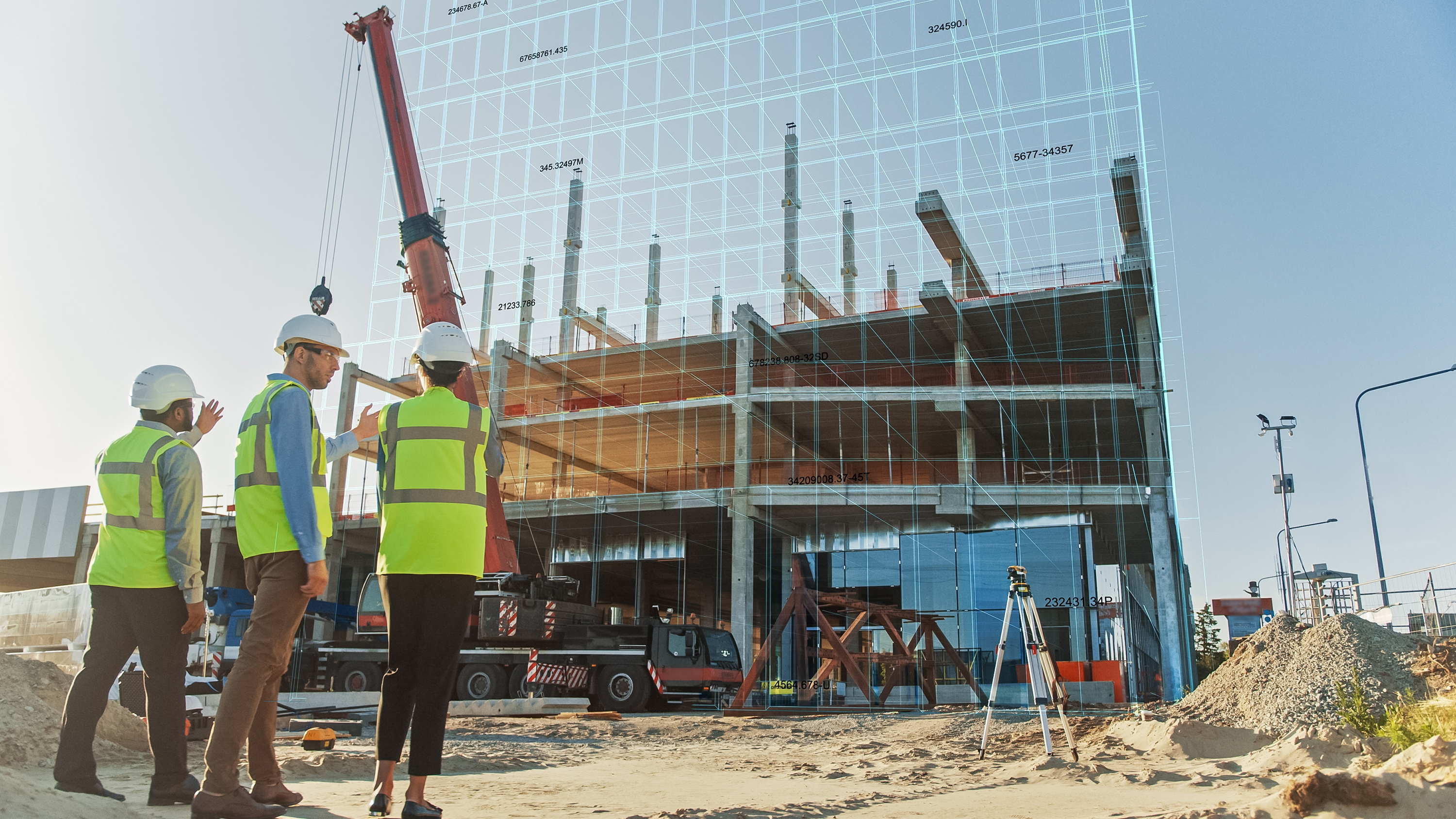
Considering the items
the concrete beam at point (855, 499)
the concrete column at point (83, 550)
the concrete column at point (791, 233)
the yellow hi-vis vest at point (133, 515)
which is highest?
the concrete column at point (791, 233)

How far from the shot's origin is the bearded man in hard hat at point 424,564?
9.55 feet

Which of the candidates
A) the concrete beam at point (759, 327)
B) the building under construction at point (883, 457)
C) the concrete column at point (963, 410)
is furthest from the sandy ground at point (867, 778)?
the concrete beam at point (759, 327)

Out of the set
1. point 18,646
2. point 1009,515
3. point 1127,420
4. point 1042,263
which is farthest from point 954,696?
point 18,646

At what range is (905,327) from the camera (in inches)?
1037

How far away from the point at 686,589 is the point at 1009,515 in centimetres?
894

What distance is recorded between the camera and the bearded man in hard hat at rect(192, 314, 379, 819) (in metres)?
2.97

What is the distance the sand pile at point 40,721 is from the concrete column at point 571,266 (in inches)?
840

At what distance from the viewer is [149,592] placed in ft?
11.1

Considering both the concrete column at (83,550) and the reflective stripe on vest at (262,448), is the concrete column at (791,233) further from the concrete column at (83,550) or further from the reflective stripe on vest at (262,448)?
the concrete column at (83,550)

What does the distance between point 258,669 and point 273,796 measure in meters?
0.49

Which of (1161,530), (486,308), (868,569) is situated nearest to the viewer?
(1161,530)

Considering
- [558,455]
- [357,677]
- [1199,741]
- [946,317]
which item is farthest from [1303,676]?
[558,455]

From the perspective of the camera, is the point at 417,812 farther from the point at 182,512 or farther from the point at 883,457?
the point at 883,457

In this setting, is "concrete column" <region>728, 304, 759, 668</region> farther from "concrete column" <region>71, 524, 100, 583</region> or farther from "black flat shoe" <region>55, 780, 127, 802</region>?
"concrete column" <region>71, 524, 100, 583</region>
